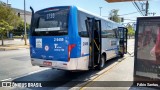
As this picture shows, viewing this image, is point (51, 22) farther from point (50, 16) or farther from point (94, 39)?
point (94, 39)

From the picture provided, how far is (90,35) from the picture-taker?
9.44 meters

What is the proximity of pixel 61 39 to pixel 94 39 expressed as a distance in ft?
8.28

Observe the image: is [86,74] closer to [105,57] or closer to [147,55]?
[105,57]

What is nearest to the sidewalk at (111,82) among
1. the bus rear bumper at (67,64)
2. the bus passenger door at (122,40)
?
the bus rear bumper at (67,64)

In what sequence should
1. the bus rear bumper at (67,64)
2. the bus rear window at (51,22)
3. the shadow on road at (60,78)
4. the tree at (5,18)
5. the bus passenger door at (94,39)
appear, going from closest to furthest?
the bus rear bumper at (67,64) → the shadow on road at (60,78) → the bus rear window at (51,22) → the bus passenger door at (94,39) → the tree at (5,18)

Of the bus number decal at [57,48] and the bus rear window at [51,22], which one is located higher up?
the bus rear window at [51,22]

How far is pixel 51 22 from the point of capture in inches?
335

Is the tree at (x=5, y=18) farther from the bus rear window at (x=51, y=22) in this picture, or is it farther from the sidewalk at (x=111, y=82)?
the sidewalk at (x=111, y=82)

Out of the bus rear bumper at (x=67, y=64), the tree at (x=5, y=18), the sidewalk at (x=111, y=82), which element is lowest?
the sidewalk at (x=111, y=82)

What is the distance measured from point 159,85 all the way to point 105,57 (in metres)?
5.88

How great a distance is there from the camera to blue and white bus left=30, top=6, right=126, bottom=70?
7973mm

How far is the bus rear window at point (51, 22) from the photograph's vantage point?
8.16 m

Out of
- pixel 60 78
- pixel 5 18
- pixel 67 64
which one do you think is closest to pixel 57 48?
pixel 67 64

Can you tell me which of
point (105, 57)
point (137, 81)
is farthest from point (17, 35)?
point (137, 81)
